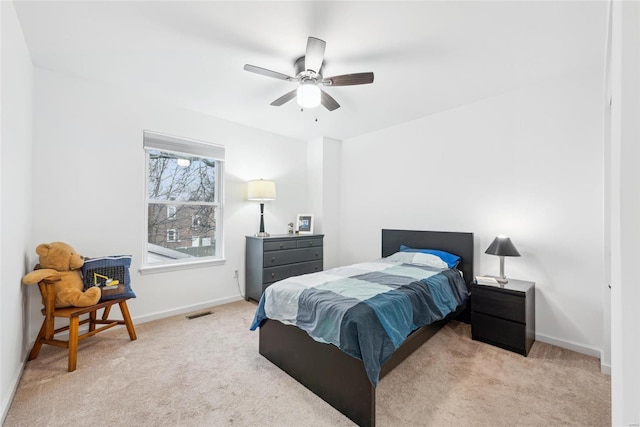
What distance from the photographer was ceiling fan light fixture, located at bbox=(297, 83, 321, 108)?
2301 mm

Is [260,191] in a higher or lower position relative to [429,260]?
higher

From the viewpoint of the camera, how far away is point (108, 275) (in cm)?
262

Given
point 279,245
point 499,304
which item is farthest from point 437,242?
point 279,245

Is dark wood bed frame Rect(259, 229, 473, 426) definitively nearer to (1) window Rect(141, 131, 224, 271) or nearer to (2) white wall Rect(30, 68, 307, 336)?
(2) white wall Rect(30, 68, 307, 336)

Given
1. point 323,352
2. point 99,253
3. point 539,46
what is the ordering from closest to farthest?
1. point 323,352
2. point 539,46
3. point 99,253

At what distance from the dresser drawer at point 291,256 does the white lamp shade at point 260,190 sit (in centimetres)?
80

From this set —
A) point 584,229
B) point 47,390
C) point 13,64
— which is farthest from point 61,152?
point 584,229

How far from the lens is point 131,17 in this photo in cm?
191

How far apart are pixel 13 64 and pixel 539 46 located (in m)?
3.83

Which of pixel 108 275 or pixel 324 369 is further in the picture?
pixel 108 275

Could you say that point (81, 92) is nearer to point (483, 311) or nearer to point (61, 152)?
point (61, 152)

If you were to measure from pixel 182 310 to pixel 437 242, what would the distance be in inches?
130

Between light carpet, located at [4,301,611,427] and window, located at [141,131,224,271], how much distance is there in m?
1.17

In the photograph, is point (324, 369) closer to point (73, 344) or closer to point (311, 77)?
point (73, 344)
